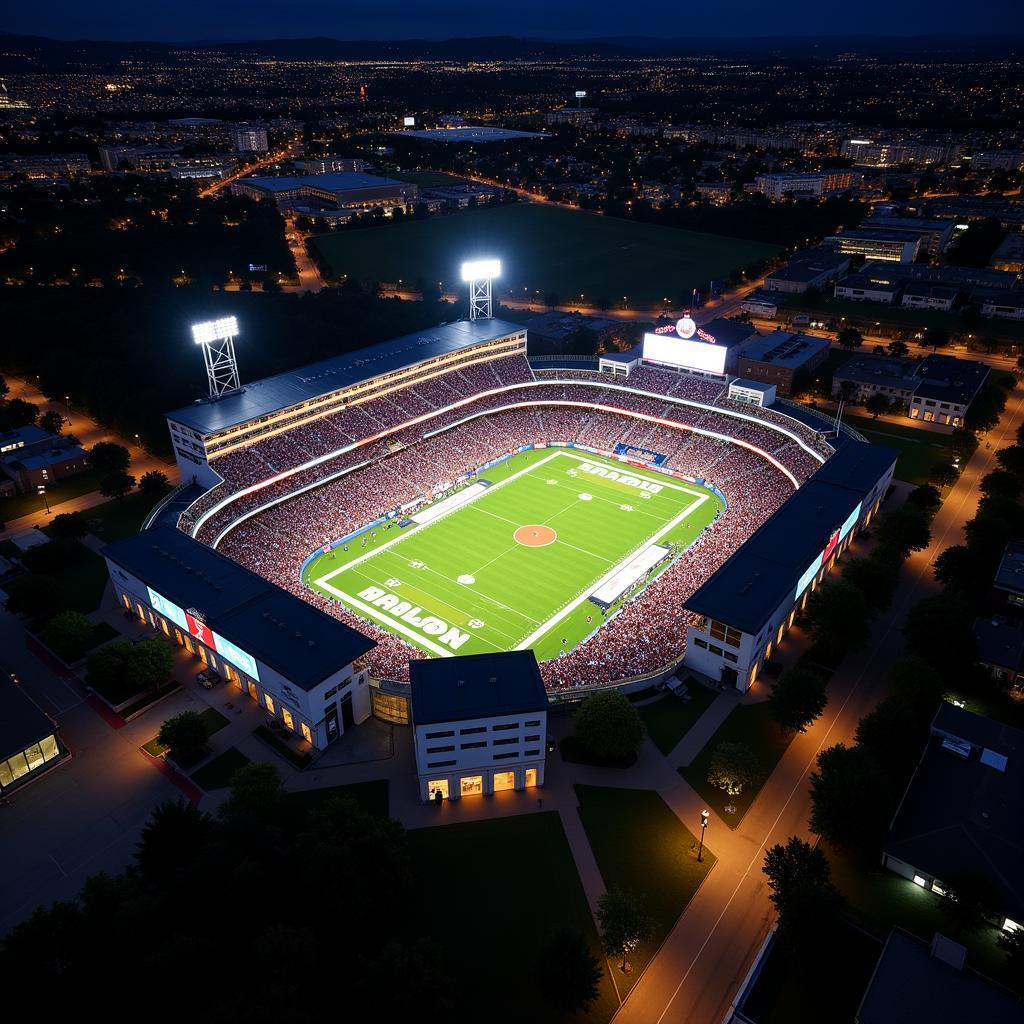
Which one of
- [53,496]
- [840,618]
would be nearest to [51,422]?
[53,496]

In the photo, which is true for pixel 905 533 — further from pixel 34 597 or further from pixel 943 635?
pixel 34 597

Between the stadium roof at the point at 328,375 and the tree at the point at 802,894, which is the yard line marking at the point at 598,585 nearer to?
the tree at the point at 802,894

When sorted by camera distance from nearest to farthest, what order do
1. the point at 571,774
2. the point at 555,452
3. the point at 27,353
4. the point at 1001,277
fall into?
1. the point at 571,774
2. the point at 555,452
3. the point at 27,353
4. the point at 1001,277

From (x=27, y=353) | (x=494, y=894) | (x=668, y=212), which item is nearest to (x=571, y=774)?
(x=494, y=894)

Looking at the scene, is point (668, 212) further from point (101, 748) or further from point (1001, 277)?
point (101, 748)

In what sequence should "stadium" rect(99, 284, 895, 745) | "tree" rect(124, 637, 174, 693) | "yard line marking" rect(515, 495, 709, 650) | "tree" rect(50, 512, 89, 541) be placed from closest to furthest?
1. "tree" rect(124, 637, 174, 693)
2. "stadium" rect(99, 284, 895, 745)
3. "yard line marking" rect(515, 495, 709, 650)
4. "tree" rect(50, 512, 89, 541)

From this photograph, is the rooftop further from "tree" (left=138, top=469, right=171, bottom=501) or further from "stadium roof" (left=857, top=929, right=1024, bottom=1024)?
"stadium roof" (left=857, top=929, right=1024, bottom=1024)

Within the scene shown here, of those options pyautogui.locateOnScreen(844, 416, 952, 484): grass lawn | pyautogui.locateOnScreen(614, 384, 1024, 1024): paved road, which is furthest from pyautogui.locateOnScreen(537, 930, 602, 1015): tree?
pyautogui.locateOnScreen(844, 416, 952, 484): grass lawn
